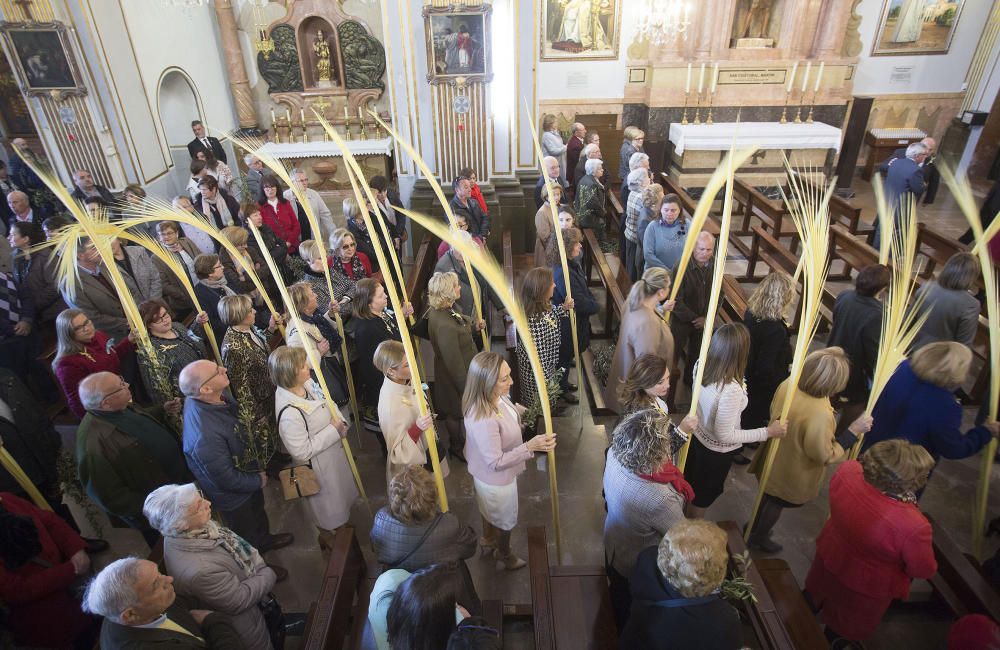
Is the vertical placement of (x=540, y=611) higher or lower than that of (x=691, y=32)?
lower

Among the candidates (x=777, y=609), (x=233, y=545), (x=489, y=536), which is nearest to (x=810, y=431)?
(x=777, y=609)

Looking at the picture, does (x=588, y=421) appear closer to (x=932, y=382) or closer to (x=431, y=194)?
(x=932, y=382)

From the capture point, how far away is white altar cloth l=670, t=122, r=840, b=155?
9.11 metres

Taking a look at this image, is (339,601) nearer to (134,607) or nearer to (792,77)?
(134,607)

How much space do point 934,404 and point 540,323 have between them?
6.51ft

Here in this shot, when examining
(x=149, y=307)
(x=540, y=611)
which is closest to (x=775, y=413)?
(x=540, y=611)

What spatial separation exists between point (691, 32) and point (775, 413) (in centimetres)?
939

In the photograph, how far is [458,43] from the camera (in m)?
6.52

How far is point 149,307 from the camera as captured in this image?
3047 mm

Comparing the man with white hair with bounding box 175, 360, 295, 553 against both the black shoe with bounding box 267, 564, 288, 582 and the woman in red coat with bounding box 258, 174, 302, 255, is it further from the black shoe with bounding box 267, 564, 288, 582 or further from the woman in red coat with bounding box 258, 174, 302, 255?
the woman in red coat with bounding box 258, 174, 302, 255

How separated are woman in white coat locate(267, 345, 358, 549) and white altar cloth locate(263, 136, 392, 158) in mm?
7540

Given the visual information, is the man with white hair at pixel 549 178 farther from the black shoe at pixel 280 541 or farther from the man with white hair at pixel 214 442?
the black shoe at pixel 280 541

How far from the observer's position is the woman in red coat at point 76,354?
293 cm

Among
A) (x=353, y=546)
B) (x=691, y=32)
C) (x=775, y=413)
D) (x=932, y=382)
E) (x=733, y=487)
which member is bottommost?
(x=733, y=487)
